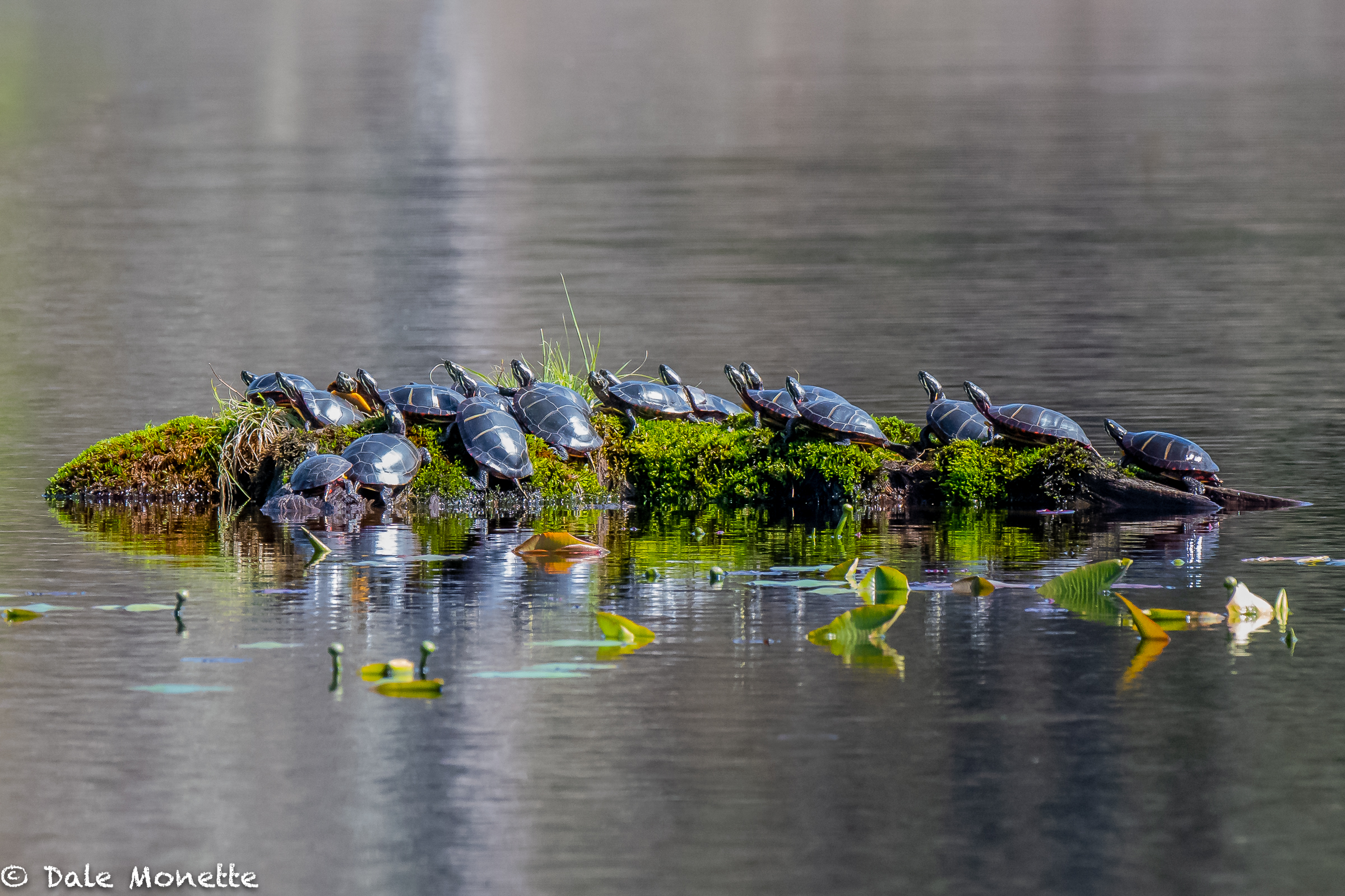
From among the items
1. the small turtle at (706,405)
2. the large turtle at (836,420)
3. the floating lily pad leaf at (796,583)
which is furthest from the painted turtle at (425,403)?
the floating lily pad leaf at (796,583)

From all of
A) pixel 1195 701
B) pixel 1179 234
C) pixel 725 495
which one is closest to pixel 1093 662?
pixel 1195 701

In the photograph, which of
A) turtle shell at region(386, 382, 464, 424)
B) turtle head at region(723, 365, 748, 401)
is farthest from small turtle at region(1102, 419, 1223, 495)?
turtle shell at region(386, 382, 464, 424)

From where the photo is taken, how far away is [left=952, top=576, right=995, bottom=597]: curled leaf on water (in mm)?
11281

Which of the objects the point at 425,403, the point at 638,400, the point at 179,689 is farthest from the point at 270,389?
the point at 179,689

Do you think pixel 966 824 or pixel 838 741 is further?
pixel 838 741

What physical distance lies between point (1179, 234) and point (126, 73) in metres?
60.9

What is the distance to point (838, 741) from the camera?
27.6 feet

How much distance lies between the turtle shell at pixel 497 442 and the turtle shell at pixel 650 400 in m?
1.05

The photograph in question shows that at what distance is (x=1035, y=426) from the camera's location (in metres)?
14.6

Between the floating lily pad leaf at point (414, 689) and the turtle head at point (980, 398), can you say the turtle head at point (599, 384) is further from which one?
the floating lily pad leaf at point (414, 689)

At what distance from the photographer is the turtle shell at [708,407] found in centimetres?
1594

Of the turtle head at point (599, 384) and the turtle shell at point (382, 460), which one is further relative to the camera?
the turtle head at point (599, 384)

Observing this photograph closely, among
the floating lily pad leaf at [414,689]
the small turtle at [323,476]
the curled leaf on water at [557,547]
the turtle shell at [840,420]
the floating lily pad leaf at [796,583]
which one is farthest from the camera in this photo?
the turtle shell at [840,420]

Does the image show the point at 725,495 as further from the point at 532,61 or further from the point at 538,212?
the point at 532,61
